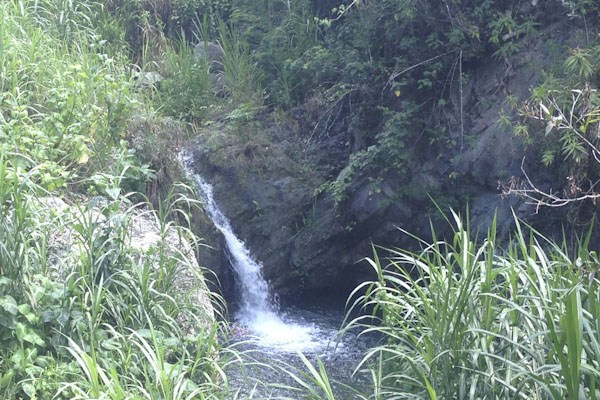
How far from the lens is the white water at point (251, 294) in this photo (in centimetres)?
731

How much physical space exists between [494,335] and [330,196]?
4997 mm

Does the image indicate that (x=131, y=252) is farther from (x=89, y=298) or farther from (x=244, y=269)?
(x=244, y=269)

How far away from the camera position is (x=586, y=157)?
5719mm

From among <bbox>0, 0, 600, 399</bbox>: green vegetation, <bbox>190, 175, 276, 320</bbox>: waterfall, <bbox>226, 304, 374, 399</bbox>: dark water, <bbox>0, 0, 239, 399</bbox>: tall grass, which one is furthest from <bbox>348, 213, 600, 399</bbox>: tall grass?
<bbox>190, 175, 276, 320</bbox>: waterfall

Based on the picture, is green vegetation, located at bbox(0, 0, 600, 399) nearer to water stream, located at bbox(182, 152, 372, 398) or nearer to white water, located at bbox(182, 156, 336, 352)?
water stream, located at bbox(182, 152, 372, 398)

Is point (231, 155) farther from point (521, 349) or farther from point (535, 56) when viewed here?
point (521, 349)

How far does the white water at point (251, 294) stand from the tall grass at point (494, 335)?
3.58 m

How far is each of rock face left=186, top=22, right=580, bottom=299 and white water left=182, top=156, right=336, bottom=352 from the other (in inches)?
4.5

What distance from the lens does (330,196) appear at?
317 inches

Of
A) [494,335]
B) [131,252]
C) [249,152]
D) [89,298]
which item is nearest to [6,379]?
[89,298]

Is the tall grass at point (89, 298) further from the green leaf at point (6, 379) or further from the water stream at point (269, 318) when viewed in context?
the water stream at point (269, 318)

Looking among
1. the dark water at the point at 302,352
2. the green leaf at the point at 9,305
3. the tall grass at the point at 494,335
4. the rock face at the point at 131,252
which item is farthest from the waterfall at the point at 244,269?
the tall grass at the point at 494,335

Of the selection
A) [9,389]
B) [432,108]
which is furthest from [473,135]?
[9,389]

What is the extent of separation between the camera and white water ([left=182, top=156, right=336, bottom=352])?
7312mm
